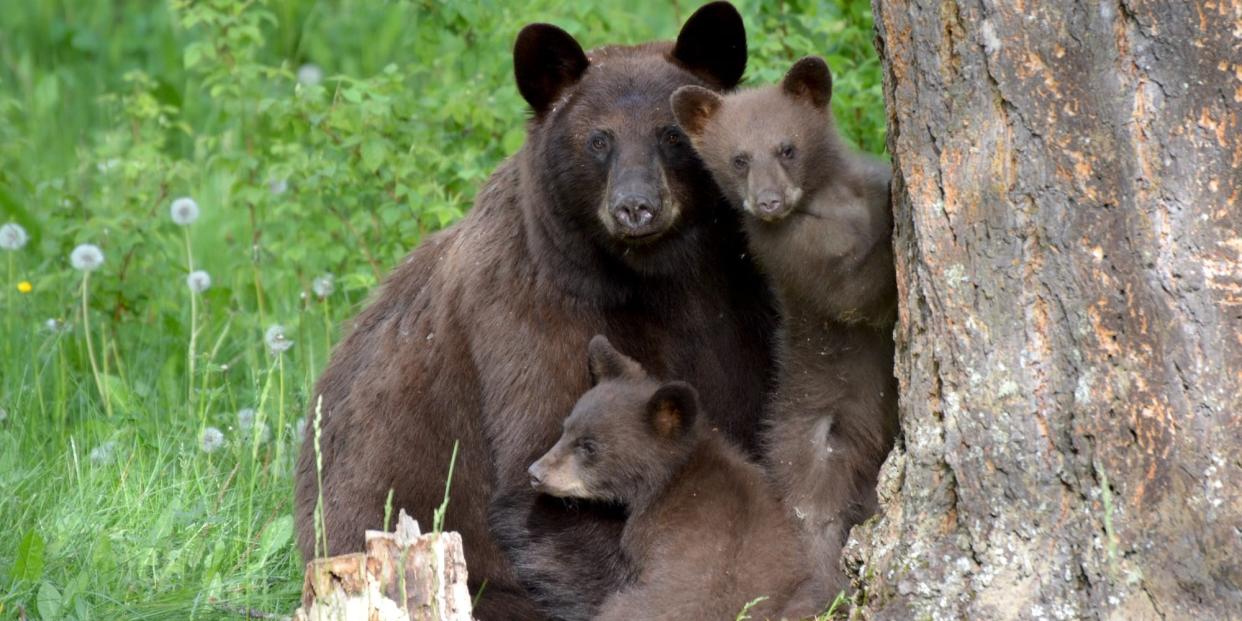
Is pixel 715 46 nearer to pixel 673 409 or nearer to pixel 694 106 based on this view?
pixel 694 106

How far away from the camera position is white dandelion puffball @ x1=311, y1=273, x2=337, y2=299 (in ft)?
23.1

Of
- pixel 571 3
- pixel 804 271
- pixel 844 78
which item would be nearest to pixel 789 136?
pixel 804 271

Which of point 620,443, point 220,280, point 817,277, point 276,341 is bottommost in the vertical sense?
point 220,280

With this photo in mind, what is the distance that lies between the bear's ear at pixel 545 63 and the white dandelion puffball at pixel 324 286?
2152 mm

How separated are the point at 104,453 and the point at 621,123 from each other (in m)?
2.17

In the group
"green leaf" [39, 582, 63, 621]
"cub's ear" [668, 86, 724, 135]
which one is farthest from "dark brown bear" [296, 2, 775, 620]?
"green leaf" [39, 582, 63, 621]

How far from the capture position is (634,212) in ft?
15.2

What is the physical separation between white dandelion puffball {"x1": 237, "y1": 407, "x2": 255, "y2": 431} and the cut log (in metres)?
2.23

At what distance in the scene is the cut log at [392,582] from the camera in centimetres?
374

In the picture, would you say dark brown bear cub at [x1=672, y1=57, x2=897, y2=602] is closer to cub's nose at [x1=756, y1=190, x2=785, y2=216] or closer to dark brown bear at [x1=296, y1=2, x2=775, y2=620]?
cub's nose at [x1=756, y1=190, x2=785, y2=216]

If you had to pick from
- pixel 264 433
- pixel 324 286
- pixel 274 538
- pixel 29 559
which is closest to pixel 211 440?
pixel 264 433

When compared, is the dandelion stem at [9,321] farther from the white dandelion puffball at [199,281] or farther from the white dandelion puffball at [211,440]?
the white dandelion puffball at [211,440]

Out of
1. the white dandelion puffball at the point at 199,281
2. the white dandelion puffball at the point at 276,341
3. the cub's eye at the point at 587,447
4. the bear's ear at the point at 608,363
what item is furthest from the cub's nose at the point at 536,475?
the white dandelion puffball at the point at 199,281

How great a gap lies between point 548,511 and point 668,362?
0.60 metres
